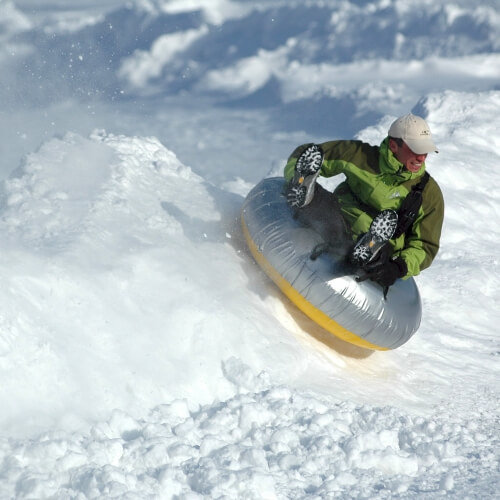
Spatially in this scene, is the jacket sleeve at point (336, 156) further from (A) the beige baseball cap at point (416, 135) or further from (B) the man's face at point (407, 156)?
(A) the beige baseball cap at point (416, 135)

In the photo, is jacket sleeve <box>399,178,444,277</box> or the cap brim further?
jacket sleeve <box>399,178,444,277</box>

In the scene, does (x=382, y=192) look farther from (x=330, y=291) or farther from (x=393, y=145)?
(x=330, y=291)

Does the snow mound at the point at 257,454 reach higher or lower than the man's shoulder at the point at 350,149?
lower

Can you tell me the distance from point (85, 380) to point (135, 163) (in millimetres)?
3111

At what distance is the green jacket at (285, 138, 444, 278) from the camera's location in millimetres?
3973

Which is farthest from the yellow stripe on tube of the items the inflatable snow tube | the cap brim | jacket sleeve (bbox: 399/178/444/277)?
the cap brim

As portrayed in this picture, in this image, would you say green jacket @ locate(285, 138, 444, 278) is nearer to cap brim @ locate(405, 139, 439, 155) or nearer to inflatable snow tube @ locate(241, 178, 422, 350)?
cap brim @ locate(405, 139, 439, 155)

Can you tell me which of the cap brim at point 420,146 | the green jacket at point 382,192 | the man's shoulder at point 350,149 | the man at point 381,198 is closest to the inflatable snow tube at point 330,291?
the man at point 381,198

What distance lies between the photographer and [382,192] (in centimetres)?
408

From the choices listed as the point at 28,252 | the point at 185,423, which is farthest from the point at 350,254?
the point at 28,252

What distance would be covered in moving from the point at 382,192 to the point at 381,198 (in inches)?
1.7

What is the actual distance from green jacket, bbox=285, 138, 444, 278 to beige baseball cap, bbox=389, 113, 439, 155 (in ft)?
0.53

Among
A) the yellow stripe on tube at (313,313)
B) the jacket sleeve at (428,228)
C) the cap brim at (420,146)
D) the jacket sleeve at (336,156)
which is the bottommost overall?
the yellow stripe on tube at (313,313)

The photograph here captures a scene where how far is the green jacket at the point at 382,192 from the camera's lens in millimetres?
3973
